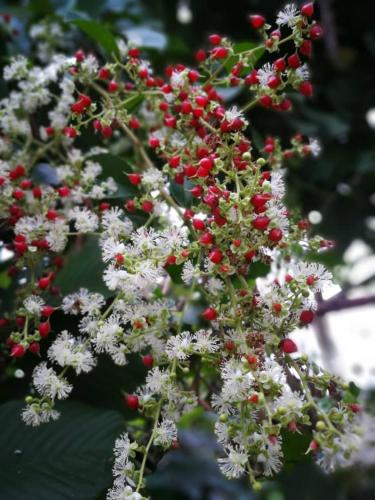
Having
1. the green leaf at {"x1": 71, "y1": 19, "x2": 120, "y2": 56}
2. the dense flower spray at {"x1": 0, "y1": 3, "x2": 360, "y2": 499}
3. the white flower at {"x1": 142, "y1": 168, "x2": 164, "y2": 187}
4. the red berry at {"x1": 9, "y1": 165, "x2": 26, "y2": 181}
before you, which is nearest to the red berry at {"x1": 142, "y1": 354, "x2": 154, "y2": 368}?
the dense flower spray at {"x1": 0, "y1": 3, "x2": 360, "y2": 499}

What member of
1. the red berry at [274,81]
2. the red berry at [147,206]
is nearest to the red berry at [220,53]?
the red berry at [274,81]

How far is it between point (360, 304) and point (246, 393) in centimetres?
79

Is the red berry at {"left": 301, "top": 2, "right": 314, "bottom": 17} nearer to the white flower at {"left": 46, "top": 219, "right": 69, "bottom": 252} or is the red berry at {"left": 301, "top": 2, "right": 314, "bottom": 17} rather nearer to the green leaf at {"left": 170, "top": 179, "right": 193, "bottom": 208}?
the green leaf at {"left": 170, "top": 179, "right": 193, "bottom": 208}

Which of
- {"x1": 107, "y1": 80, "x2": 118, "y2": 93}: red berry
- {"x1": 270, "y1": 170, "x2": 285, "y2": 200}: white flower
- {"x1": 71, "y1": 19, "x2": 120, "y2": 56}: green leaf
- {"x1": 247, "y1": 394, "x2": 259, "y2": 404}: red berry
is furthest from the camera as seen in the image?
{"x1": 71, "y1": 19, "x2": 120, "y2": 56}: green leaf

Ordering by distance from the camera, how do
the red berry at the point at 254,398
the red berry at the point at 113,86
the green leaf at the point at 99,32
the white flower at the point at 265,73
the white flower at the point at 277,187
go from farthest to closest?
the green leaf at the point at 99,32 → the red berry at the point at 113,86 → the white flower at the point at 265,73 → the white flower at the point at 277,187 → the red berry at the point at 254,398

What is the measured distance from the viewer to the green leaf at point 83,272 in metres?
0.93

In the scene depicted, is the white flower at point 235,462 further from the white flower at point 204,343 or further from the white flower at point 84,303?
the white flower at point 84,303

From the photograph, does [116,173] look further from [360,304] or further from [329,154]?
[329,154]

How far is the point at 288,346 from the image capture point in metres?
0.63

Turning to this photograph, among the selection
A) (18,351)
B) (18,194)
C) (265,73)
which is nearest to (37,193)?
(18,194)

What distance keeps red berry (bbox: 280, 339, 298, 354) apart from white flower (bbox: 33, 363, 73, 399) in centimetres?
23

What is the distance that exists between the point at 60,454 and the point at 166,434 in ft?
0.74

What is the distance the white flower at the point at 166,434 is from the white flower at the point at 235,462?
0.06 meters

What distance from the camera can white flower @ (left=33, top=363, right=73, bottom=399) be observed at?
0.66 metres
